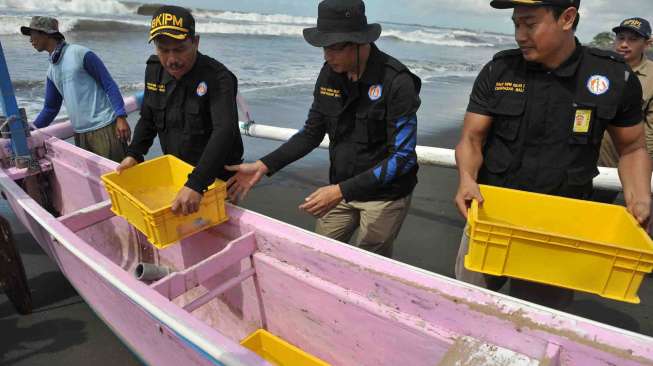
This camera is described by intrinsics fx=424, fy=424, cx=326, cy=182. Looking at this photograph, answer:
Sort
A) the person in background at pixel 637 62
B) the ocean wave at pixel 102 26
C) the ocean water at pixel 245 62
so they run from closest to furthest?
1. the person in background at pixel 637 62
2. the ocean water at pixel 245 62
3. the ocean wave at pixel 102 26

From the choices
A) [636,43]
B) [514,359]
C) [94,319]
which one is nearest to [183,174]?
[94,319]

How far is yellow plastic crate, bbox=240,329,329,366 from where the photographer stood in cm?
240

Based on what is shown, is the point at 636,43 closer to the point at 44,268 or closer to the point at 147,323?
the point at 147,323

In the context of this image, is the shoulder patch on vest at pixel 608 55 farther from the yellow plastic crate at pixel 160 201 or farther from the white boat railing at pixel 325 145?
the yellow plastic crate at pixel 160 201

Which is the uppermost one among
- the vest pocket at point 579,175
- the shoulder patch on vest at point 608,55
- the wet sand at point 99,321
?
the shoulder patch on vest at point 608,55

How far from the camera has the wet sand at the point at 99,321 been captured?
9.45ft

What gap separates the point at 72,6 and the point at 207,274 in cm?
2976

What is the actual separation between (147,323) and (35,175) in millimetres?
3026

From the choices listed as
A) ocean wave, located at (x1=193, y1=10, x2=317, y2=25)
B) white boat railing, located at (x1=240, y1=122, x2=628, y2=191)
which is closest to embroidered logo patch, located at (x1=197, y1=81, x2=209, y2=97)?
white boat railing, located at (x1=240, y1=122, x2=628, y2=191)

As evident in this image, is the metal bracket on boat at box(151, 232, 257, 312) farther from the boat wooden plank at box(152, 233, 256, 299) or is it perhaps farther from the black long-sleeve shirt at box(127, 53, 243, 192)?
the black long-sleeve shirt at box(127, 53, 243, 192)

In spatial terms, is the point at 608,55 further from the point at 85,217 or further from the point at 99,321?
the point at 99,321

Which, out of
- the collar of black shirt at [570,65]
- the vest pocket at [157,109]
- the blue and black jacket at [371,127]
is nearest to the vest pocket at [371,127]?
→ the blue and black jacket at [371,127]

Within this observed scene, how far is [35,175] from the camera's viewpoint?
4137 millimetres

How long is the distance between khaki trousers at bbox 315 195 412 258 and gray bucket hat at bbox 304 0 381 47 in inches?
37.3
